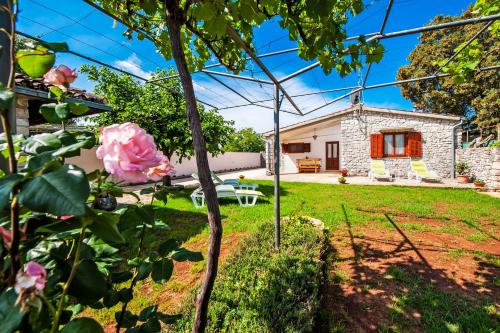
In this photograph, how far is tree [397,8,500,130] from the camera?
1664cm

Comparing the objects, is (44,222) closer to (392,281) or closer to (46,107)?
(46,107)

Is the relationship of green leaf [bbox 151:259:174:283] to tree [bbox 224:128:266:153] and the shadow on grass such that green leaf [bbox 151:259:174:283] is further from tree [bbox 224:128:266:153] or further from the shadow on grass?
tree [bbox 224:128:266:153]

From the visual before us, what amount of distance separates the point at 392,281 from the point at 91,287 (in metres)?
3.52

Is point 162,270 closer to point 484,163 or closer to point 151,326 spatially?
point 151,326

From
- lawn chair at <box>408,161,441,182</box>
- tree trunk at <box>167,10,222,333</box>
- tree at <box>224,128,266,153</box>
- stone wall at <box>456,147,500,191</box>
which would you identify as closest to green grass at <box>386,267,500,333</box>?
tree trunk at <box>167,10,222,333</box>

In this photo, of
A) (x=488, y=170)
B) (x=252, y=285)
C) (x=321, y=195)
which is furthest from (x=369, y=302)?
(x=488, y=170)

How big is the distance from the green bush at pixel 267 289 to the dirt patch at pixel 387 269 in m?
0.42

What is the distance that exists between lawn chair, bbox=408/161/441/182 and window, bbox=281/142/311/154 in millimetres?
6658

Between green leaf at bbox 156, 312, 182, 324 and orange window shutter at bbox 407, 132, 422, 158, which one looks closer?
green leaf at bbox 156, 312, 182, 324

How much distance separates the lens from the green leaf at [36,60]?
650 mm

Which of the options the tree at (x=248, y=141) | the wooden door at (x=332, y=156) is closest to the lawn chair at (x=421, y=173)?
the wooden door at (x=332, y=156)

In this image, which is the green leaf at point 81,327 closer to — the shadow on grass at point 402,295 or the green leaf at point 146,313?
the green leaf at point 146,313

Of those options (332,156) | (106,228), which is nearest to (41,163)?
(106,228)

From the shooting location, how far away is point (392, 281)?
3.07 metres
